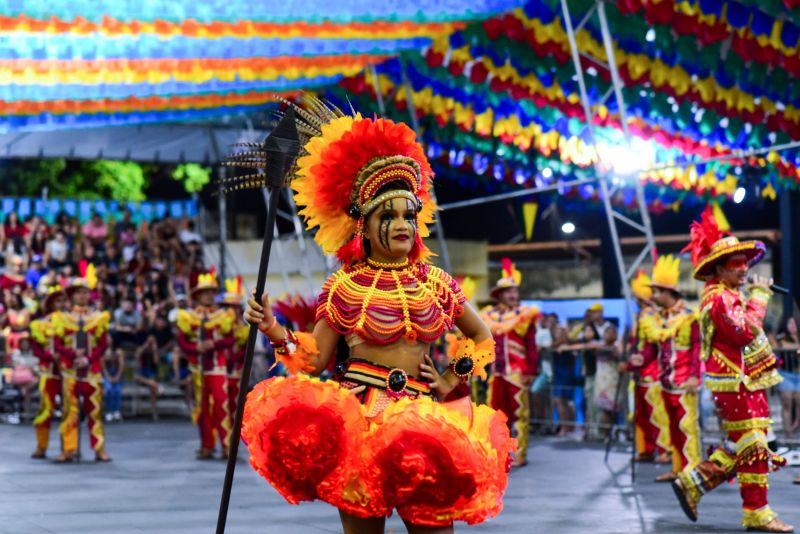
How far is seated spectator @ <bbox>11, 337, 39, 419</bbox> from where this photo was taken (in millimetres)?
20391

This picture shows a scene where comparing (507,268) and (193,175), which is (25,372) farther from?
(507,268)

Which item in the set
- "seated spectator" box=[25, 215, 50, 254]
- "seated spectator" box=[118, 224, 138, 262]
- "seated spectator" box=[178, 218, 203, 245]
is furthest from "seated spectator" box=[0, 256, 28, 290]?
"seated spectator" box=[178, 218, 203, 245]

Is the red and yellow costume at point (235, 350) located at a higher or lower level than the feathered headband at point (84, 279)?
lower

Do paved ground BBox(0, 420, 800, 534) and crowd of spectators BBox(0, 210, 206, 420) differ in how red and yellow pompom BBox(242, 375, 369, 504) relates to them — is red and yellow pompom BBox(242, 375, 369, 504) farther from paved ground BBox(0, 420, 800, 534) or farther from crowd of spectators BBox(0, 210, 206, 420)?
crowd of spectators BBox(0, 210, 206, 420)

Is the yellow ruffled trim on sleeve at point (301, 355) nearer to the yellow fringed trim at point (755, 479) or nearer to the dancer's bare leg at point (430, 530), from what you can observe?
the dancer's bare leg at point (430, 530)

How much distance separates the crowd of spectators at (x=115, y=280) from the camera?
21141 millimetres

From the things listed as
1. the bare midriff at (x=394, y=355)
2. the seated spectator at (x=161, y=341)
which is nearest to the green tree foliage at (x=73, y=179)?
the seated spectator at (x=161, y=341)

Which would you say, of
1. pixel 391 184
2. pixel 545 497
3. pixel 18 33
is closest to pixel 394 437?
pixel 391 184

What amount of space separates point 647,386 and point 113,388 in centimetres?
1041

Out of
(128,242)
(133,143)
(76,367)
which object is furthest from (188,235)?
(76,367)

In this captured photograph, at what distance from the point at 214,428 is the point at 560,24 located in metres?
6.11

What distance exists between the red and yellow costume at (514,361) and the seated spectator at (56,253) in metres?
13.5

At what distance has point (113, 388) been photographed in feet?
68.7

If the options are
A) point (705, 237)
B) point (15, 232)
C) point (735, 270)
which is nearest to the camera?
point (735, 270)
